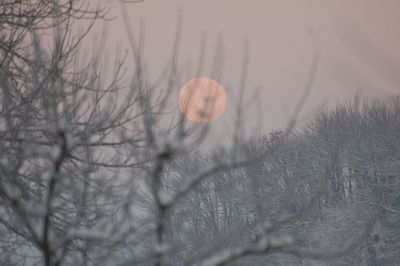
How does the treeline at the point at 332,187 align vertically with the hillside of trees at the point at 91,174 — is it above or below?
above

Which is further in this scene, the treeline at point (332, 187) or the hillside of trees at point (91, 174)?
the treeline at point (332, 187)

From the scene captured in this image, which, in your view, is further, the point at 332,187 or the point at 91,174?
the point at 332,187

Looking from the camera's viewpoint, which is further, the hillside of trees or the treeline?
the treeline

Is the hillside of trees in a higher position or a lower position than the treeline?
lower

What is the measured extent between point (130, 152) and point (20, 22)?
1.94 m

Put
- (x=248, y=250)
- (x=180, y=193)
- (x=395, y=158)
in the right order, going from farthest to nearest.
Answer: (x=395, y=158) < (x=248, y=250) < (x=180, y=193)

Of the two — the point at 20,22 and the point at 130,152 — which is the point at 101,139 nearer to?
the point at 130,152

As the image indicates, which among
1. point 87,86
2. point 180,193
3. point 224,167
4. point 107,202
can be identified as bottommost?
point 180,193

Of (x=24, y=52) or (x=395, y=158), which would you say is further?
(x=395, y=158)

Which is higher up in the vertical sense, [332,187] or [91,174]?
[332,187]

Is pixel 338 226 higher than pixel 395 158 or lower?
lower

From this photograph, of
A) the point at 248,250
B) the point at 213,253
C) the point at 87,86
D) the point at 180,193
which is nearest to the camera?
the point at 180,193

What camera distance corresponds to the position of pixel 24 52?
531 centimetres

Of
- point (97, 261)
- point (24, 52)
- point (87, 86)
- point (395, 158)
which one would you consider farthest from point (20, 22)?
point (395, 158)
